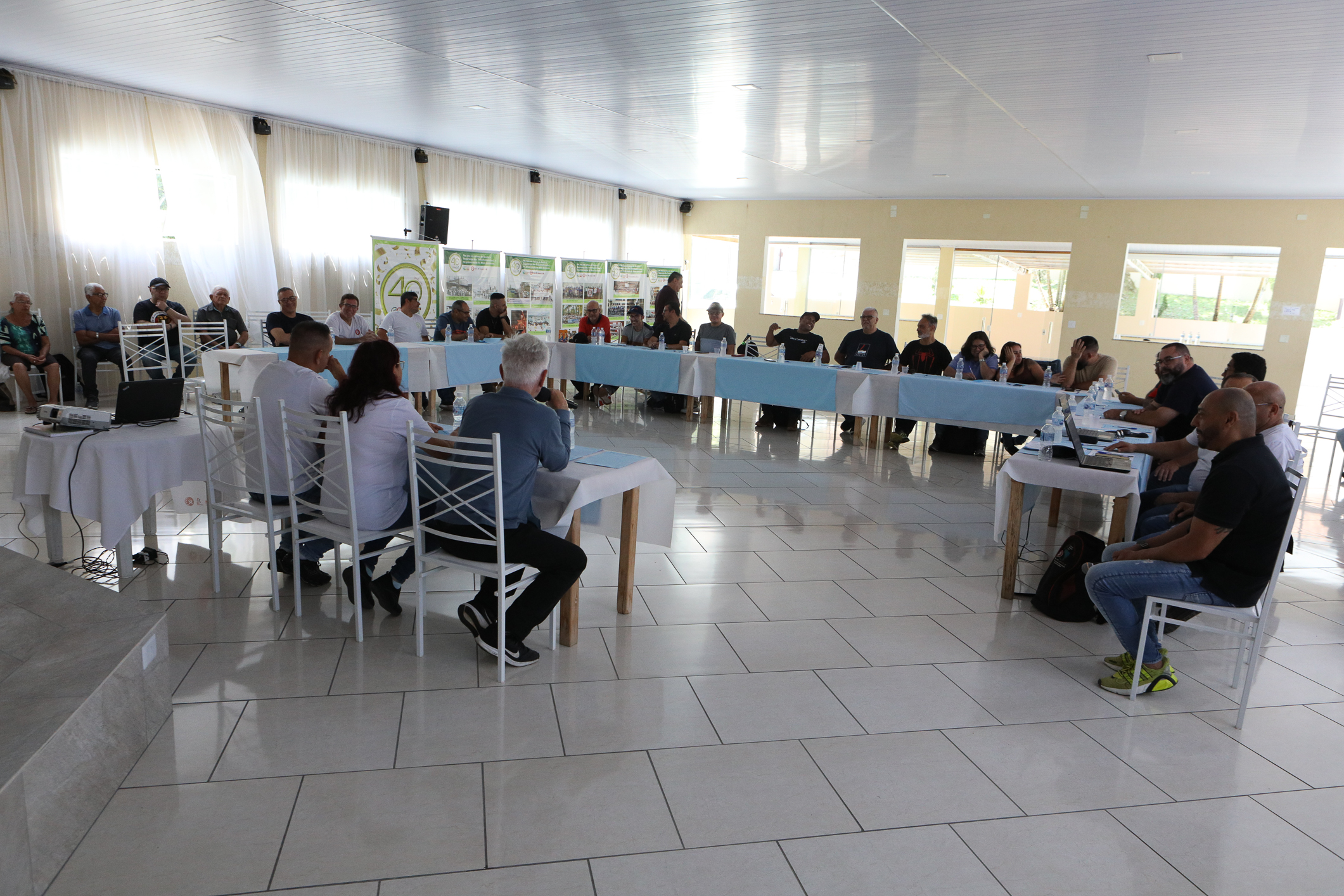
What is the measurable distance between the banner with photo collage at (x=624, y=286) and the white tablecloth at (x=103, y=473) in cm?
928

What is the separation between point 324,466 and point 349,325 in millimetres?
4880

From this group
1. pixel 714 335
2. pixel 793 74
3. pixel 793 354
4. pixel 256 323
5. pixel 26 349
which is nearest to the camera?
pixel 793 74

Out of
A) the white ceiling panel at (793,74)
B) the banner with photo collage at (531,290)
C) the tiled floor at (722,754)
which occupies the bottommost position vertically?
the tiled floor at (722,754)

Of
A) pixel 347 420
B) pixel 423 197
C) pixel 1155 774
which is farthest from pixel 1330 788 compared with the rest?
pixel 423 197

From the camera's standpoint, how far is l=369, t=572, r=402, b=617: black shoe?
323 centimetres

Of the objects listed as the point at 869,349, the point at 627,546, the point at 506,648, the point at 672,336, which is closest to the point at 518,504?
the point at 506,648

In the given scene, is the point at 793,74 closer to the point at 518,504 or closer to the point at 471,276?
the point at 518,504

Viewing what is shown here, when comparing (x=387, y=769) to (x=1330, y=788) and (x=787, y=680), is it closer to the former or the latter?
(x=787, y=680)

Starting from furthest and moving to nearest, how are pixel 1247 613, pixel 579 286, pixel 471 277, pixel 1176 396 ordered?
1. pixel 579 286
2. pixel 471 277
3. pixel 1176 396
4. pixel 1247 613

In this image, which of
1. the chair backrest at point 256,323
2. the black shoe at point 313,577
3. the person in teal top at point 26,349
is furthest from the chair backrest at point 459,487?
the chair backrest at point 256,323

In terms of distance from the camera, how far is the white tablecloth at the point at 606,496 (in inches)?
115

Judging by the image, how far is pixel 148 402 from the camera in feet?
11.3

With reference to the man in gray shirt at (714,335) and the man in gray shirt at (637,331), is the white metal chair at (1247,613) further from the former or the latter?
the man in gray shirt at (637,331)

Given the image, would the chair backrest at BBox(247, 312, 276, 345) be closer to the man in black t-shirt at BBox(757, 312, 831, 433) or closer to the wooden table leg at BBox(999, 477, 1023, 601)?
the man in black t-shirt at BBox(757, 312, 831, 433)
